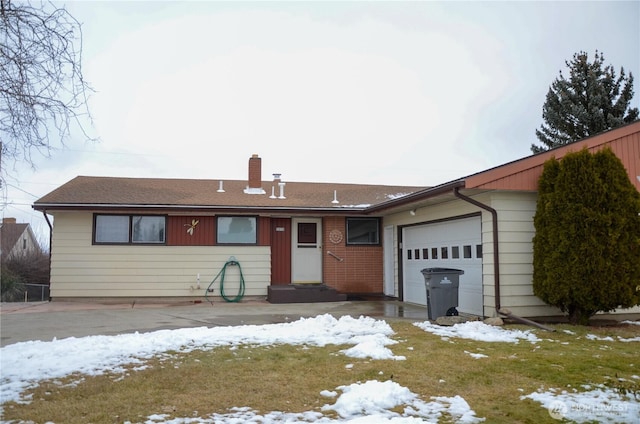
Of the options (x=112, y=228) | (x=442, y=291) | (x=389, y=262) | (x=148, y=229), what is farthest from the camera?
(x=389, y=262)

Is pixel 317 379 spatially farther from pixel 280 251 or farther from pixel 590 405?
pixel 280 251

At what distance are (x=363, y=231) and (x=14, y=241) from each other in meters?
19.6

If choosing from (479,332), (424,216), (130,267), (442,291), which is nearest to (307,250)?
(424,216)

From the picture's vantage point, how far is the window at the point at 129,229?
1429cm

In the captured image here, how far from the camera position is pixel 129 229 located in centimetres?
1439

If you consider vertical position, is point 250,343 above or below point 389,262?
below

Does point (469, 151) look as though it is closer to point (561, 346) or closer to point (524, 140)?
point (524, 140)

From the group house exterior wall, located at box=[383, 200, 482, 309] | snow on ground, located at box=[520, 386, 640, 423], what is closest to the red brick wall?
house exterior wall, located at box=[383, 200, 482, 309]

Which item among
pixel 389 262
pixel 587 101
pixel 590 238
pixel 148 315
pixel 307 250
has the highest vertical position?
pixel 587 101

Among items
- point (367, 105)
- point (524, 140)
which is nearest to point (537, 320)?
point (367, 105)

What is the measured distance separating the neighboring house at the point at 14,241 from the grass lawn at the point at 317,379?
11299 millimetres

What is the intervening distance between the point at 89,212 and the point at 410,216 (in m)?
9.06

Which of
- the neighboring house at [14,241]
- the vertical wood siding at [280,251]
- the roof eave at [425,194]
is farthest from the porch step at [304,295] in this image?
the neighboring house at [14,241]

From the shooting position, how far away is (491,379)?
5391 millimetres
